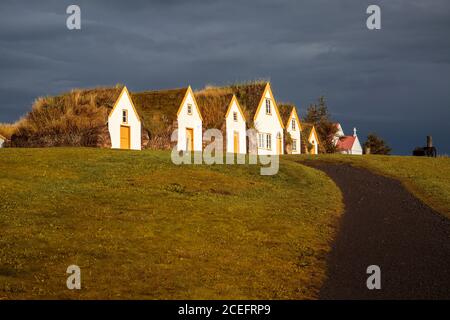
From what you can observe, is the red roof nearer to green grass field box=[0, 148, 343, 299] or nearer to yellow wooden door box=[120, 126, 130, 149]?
yellow wooden door box=[120, 126, 130, 149]

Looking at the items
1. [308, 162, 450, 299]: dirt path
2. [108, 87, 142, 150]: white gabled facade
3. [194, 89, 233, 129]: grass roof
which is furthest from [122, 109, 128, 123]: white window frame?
[308, 162, 450, 299]: dirt path

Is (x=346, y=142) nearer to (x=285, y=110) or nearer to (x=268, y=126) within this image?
(x=285, y=110)

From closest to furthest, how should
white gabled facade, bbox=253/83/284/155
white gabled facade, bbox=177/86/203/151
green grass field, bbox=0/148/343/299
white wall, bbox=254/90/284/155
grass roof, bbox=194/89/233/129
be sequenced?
green grass field, bbox=0/148/343/299, white gabled facade, bbox=177/86/203/151, grass roof, bbox=194/89/233/129, white gabled facade, bbox=253/83/284/155, white wall, bbox=254/90/284/155

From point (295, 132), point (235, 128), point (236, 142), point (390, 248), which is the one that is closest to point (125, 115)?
point (235, 128)

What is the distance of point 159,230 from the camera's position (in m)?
22.3

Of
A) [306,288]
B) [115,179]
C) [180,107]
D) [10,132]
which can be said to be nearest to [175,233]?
[306,288]

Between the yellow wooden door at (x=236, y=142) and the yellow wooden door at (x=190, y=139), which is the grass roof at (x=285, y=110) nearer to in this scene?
the yellow wooden door at (x=236, y=142)

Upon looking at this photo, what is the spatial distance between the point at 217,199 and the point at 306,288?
495 inches

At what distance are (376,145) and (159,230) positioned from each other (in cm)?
9795

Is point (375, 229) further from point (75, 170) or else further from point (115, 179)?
point (75, 170)

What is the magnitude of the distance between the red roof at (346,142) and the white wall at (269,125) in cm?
3402

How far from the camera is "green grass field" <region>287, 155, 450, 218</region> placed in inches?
1321

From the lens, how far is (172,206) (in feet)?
87.4

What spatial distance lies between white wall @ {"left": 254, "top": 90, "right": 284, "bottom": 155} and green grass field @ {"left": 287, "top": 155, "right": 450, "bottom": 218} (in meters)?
23.0
